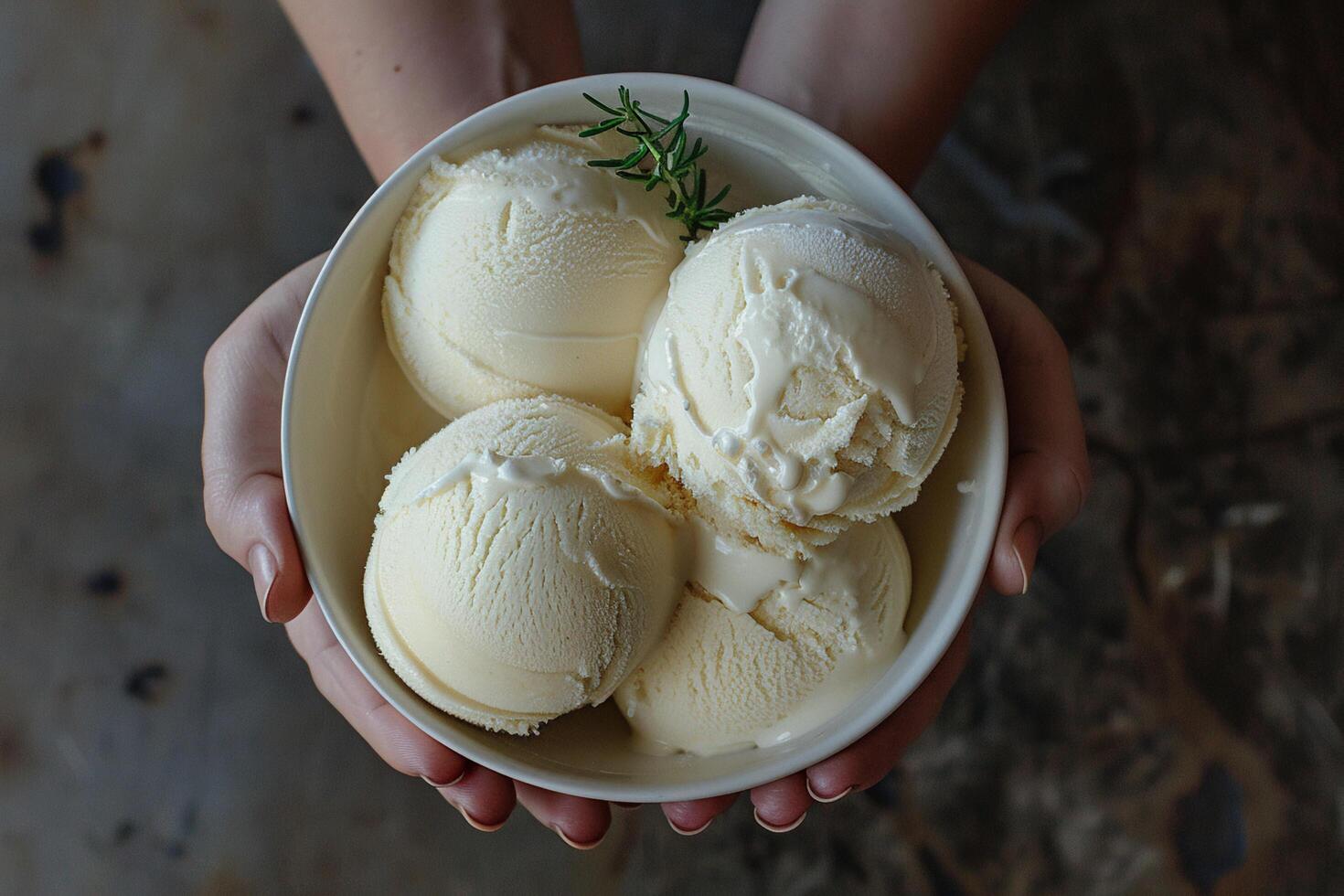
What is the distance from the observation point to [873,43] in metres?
0.97

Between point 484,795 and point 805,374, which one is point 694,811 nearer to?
point 484,795

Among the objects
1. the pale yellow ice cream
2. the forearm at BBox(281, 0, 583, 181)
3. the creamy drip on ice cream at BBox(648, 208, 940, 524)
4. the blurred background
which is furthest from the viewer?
the blurred background

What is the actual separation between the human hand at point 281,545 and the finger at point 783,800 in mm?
136

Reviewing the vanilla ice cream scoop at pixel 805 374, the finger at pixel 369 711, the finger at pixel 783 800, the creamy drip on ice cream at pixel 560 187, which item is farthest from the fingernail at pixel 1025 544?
the finger at pixel 369 711

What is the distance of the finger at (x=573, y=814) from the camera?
2.77ft

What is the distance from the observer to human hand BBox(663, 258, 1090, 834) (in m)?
0.80

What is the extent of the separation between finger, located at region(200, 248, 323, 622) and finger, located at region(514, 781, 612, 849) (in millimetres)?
270

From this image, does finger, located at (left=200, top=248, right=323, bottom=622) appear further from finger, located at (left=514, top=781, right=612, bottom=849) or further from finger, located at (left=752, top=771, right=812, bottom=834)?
finger, located at (left=752, top=771, right=812, bottom=834)

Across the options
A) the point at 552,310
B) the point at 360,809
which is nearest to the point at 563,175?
the point at 552,310

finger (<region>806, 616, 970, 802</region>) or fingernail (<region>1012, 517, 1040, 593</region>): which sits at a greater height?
fingernail (<region>1012, 517, 1040, 593</region>)

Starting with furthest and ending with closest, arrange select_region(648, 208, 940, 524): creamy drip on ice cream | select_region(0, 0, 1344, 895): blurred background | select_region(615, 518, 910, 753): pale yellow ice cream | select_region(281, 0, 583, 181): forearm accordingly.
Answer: select_region(0, 0, 1344, 895): blurred background, select_region(281, 0, 583, 181): forearm, select_region(615, 518, 910, 753): pale yellow ice cream, select_region(648, 208, 940, 524): creamy drip on ice cream

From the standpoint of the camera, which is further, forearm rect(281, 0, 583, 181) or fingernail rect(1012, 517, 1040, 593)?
forearm rect(281, 0, 583, 181)

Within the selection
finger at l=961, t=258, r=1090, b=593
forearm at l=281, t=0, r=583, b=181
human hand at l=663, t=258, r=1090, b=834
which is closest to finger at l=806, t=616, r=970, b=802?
human hand at l=663, t=258, r=1090, b=834

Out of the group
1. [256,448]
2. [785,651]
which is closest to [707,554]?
[785,651]
